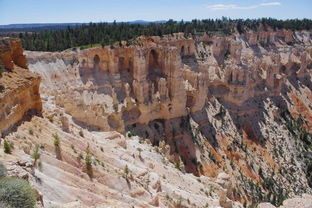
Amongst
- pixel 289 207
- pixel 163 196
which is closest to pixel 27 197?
pixel 163 196

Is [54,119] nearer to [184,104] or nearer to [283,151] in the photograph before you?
[184,104]

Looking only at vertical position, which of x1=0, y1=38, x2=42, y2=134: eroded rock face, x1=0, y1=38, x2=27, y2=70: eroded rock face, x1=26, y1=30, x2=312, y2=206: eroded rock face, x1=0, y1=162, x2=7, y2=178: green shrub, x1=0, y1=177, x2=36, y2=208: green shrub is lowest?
x1=26, y1=30, x2=312, y2=206: eroded rock face

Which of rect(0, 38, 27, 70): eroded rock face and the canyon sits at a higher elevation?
rect(0, 38, 27, 70): eroded rock face

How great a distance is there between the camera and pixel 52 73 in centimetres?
3512

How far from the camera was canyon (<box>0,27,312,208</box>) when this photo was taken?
661 inches

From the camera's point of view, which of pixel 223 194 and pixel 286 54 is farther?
pixel 286 54

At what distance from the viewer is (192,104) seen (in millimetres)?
43625

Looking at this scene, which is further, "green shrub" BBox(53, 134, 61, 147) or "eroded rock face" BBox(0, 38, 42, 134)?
"green shrub" BBox(53, 134, 61, 147)

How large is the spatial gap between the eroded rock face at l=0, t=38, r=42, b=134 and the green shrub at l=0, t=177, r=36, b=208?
5668 mm

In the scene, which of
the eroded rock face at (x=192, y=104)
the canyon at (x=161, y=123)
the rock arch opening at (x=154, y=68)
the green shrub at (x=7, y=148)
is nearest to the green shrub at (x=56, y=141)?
the canyon at (x=161, y=123)

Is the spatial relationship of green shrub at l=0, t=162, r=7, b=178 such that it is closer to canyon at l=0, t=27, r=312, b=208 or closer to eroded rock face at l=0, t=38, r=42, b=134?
canyon at l=0, t=27, r=312, b=208

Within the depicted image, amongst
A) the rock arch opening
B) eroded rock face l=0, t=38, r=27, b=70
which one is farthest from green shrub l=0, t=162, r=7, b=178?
the rock arch opening

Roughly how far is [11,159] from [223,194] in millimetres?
15687

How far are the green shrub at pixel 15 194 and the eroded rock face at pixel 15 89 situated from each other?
18.6ft
